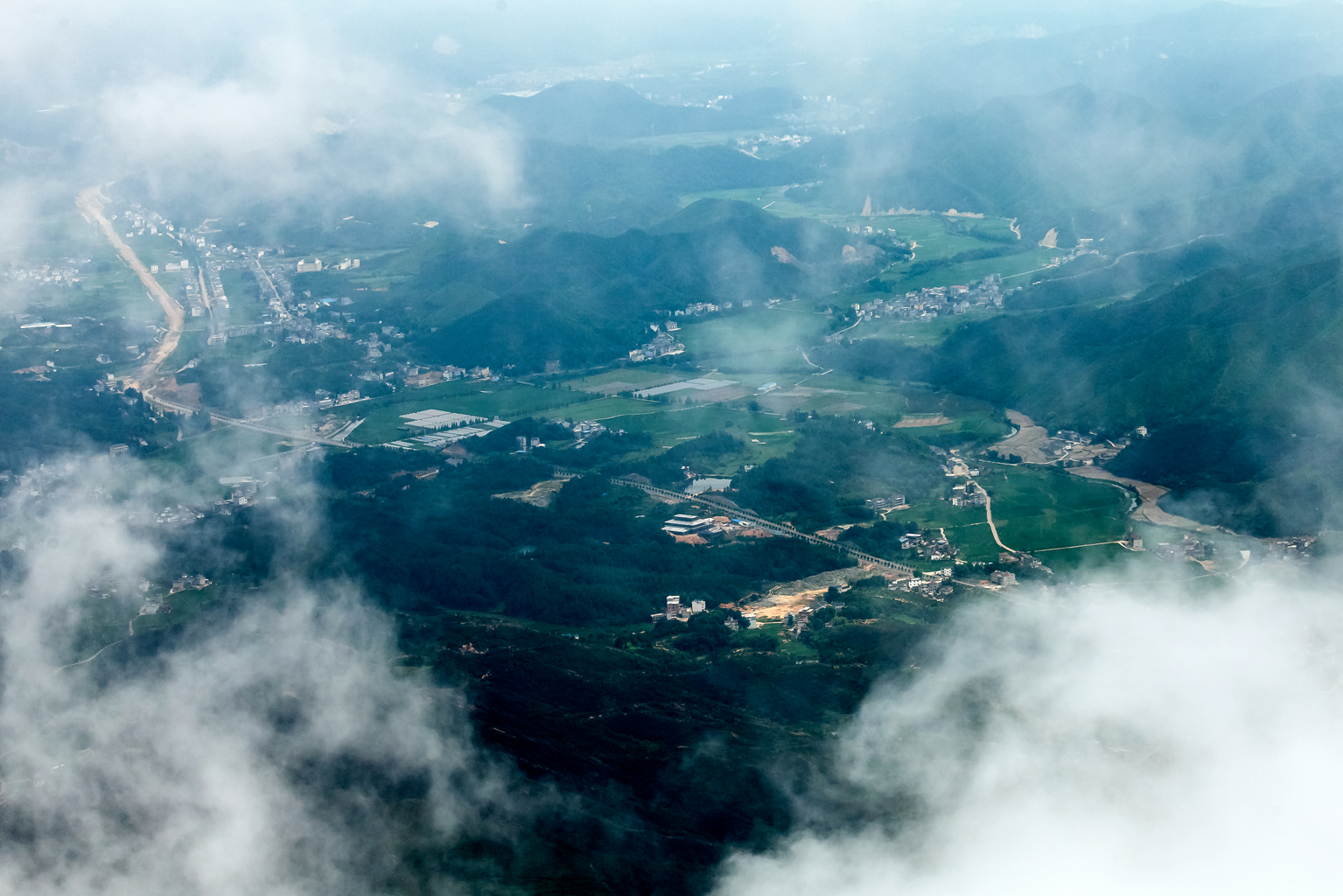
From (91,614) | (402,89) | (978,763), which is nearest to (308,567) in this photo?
(91,614)

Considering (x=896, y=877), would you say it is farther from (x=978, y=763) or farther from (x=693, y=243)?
(x=693, y=243)

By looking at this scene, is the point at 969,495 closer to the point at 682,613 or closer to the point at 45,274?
the point at 682,613

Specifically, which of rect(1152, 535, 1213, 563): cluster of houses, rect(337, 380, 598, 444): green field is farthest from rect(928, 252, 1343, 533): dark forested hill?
rect(337, 380, 598, 444): green field

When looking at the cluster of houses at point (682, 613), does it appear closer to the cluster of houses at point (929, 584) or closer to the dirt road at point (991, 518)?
the cluster of houses at point (929, 584)

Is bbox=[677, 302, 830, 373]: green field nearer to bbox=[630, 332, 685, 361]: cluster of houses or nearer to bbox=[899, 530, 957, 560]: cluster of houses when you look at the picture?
bbox=[630, 332, 685, 361]: cluster of houses

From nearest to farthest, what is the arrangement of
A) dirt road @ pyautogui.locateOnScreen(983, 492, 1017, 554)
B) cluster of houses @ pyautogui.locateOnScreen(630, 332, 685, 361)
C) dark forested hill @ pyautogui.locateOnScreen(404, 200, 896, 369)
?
dirt road @ pyautogui.locateOnScreen(983, 492, 1017, 554) < cluster of houses @ pyautogui.locateOnScreen(630, 332, 685, 361) < dark forested hill @ pyautogui.locateOnScreen(404, 200, 896, 369)

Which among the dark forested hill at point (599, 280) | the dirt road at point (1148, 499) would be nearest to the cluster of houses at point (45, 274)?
the dark forested hill at point (599, 280)

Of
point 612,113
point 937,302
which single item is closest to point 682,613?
point 937,302

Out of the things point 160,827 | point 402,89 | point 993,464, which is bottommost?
point 993,464
